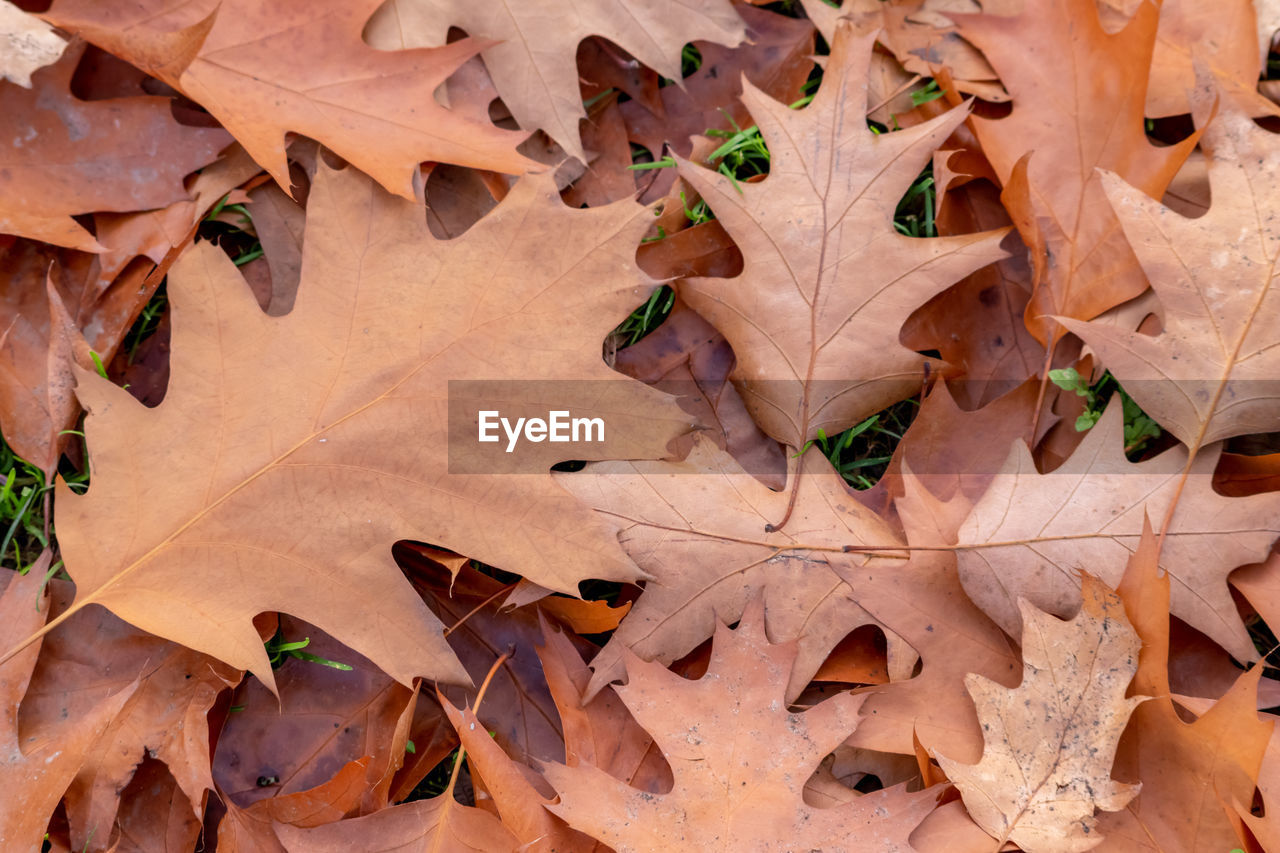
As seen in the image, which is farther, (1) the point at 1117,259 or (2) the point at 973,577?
(1) the point at 1117,259

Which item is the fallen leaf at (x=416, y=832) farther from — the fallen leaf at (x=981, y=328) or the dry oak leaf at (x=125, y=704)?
the fallen leaf at (x=981, y=328)

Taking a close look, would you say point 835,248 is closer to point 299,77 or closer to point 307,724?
point 299,77

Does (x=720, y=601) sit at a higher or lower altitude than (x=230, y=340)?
lower

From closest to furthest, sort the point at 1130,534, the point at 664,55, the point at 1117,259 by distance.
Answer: the point at 1130,534 < the point at 1117,259 < the point at 664,55

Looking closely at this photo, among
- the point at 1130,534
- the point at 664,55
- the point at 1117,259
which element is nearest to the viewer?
the point at 1130,534

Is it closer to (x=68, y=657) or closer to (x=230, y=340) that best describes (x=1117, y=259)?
(x=230, y=340)

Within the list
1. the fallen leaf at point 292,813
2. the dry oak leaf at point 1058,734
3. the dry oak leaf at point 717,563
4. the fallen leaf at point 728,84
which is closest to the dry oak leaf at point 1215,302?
the dry oak leaf at point 1058,734

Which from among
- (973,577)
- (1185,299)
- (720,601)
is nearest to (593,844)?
(720,601)

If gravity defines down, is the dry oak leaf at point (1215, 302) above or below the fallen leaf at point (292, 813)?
above
